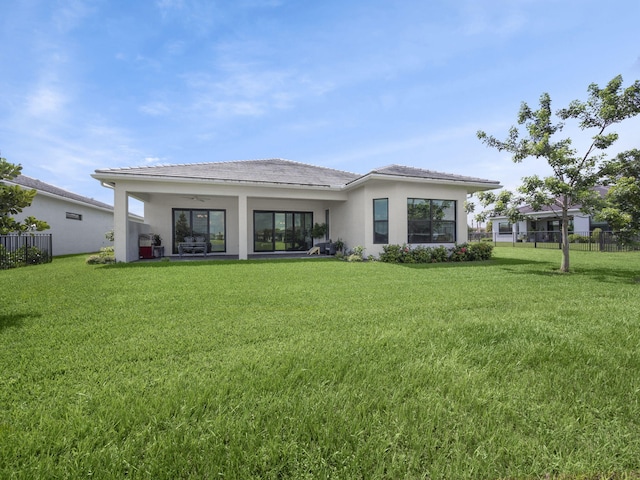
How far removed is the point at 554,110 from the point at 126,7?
12778 mm

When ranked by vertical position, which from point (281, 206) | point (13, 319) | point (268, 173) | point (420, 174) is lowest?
point (13, 319)

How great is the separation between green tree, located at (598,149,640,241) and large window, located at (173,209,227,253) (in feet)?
49.8

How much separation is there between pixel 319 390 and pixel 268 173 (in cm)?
1270

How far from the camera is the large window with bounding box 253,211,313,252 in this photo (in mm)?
15445

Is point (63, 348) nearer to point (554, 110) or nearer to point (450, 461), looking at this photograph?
point (450, 461)

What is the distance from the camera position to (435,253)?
11.6 meters

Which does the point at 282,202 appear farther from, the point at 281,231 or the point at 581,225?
the point at 581,225

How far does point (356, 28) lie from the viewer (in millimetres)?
8828

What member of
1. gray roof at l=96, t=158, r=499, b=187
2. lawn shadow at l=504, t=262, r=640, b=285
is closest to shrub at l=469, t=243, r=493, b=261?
gray roof at l=96, t=158, r=499, b=187

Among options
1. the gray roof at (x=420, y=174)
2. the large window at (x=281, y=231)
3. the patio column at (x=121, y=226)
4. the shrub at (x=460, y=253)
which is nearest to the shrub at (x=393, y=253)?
the shrub at (x=460, y=253)

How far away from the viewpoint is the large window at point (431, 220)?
1209 centimetres

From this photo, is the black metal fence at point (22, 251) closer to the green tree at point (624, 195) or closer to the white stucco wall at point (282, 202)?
the white stucco wall at point (282, 202)

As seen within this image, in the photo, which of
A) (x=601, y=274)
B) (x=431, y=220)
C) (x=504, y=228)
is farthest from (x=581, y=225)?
(x=601, y=274)

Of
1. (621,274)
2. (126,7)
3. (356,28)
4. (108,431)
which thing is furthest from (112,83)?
(621,274)
